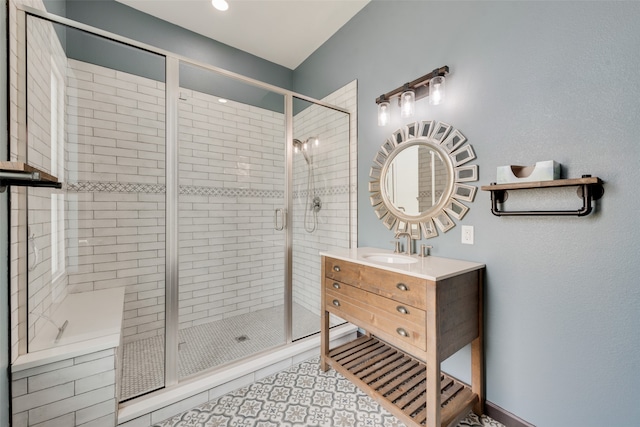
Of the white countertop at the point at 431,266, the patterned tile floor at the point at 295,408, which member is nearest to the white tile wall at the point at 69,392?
the patterned tile floor at the point at 295,408

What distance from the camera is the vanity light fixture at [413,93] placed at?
1.70 m

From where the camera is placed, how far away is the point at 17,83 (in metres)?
1.29

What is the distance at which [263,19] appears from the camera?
2.52 m

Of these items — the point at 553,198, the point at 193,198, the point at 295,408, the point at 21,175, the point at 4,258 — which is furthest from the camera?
the point at 193,198

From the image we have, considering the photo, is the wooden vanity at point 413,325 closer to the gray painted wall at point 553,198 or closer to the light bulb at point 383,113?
the gray painted wall at point 553,198

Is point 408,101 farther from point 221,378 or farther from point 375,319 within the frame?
point 221,378

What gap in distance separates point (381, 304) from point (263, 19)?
2753 millimetres

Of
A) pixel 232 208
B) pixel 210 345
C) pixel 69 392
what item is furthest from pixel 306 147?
pixel 69 392

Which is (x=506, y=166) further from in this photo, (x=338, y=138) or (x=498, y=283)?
(x=338, y=138)

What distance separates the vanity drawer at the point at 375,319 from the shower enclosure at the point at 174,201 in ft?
1.95

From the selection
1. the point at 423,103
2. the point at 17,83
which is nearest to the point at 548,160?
the point at 423,103

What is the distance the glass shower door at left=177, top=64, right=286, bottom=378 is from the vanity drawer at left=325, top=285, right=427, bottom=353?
672 millimetres

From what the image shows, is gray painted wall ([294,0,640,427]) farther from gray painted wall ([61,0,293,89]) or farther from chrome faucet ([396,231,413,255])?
gray painted wall ([61,0,293,89])

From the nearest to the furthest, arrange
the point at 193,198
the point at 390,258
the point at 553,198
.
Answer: the point at 553,198 → the point at 390,258 → the point at 193,198
